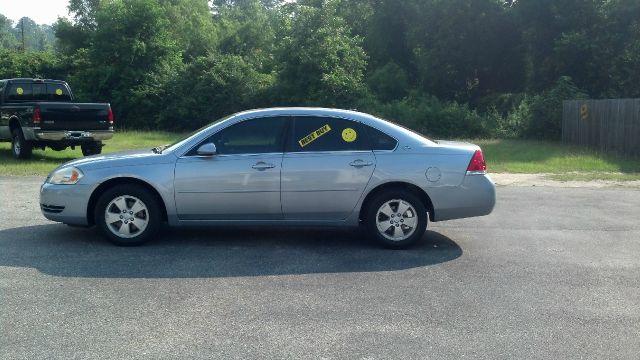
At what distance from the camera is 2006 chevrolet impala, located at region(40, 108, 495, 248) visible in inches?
319

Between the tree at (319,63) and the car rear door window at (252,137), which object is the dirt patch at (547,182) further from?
the tree at (319,63)

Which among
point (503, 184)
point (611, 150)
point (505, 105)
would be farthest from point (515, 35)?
point (503, 184)

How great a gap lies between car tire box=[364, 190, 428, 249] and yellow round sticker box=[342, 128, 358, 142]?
74cm

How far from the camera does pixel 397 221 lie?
322 inches

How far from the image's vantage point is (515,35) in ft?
131

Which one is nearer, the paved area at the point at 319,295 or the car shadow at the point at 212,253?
the paved area at the point at 319,295

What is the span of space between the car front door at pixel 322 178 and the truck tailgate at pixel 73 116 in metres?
10.6

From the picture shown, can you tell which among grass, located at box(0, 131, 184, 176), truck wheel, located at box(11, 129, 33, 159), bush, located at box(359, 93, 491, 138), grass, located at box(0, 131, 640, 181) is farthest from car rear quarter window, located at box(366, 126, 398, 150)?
bush, located at box(359, 93, 491, 138)

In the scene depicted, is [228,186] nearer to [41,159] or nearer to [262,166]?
[262,166]

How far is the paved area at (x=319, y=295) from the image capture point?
5.19m

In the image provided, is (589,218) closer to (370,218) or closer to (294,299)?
(370,218)

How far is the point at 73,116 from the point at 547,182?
10985 mm

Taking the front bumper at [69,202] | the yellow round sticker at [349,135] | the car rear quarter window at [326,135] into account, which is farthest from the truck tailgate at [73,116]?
the yellow round sticker at [349,135]

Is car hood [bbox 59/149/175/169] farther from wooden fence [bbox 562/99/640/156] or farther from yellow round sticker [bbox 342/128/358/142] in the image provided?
wooden fence [bbox 562/99/640/156]
